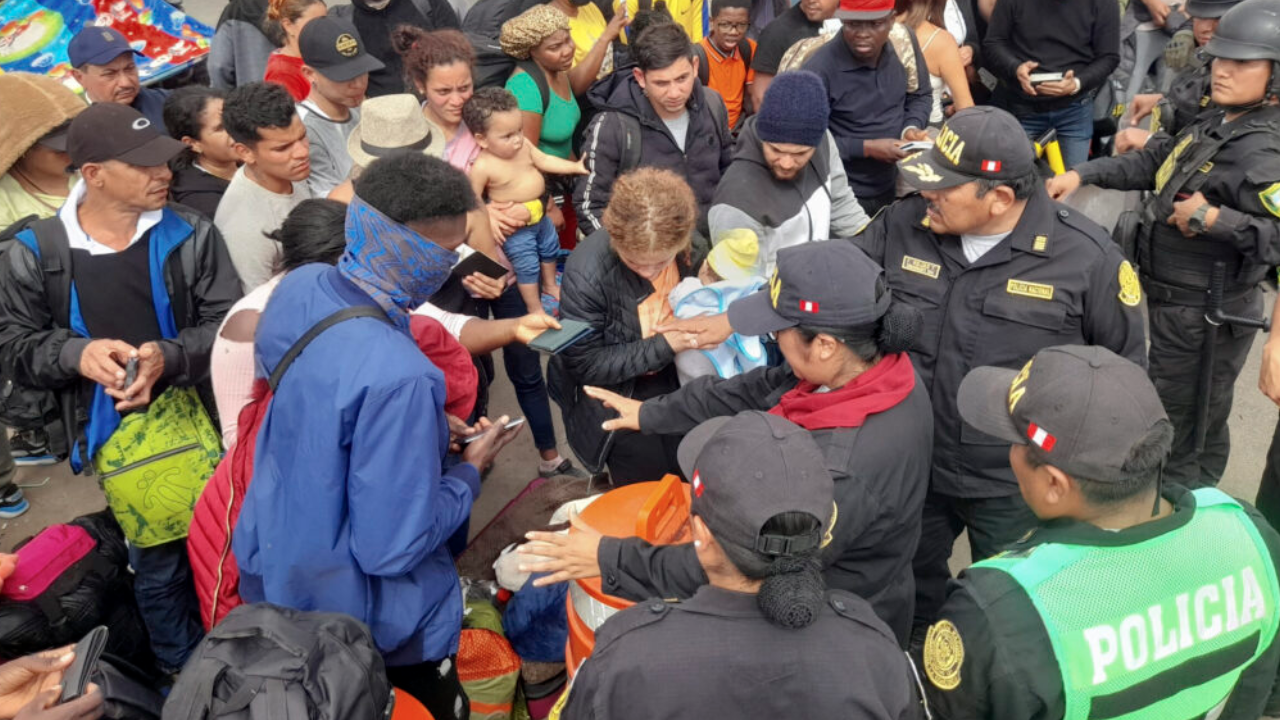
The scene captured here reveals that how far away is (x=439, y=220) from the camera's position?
2402mm

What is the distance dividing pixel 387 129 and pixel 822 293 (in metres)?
2.46

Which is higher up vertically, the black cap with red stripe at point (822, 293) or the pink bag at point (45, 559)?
the black cap with red stripe at point (822, 293)

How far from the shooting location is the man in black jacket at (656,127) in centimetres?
454

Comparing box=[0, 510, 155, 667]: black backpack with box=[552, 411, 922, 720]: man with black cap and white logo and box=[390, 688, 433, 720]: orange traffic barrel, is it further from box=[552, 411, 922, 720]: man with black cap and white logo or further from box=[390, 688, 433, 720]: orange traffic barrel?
box=[552, 411, 922, 720]: man with black cap and white logo

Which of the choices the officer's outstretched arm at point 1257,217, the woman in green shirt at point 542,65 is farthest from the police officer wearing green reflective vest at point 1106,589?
the woman in green shirt at point 542,65

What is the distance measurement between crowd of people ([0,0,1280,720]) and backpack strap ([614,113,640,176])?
0.02 m

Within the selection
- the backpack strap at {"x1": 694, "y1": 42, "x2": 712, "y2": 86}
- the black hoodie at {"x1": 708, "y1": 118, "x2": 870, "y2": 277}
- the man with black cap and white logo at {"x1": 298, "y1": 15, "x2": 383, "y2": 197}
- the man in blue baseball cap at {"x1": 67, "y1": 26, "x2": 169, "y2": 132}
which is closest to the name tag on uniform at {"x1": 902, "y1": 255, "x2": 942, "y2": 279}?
the black hoodie at {"x1": 708, "y1": 118, "x2": 870, "y2": 277}

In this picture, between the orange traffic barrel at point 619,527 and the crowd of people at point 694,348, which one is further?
the orange traffic barrel at point 619,527

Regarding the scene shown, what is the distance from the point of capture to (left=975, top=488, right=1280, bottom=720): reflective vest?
1882mm

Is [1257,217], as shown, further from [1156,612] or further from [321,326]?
[321,326]

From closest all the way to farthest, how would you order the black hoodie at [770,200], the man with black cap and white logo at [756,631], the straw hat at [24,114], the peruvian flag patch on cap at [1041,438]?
1. the man with black cap and white logo at [756,631]
2. the peruvian flag patch on cap at [1041,438]
3. the straw hat at [24,114]
4. the black hoodie at [770,200]

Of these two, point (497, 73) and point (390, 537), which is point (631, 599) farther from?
point (497, 73)

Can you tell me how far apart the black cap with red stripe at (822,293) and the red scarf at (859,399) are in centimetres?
15

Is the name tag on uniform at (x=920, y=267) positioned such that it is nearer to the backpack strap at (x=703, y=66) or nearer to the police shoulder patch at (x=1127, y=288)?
the police shoulder patch at (x=1127, y=288)
